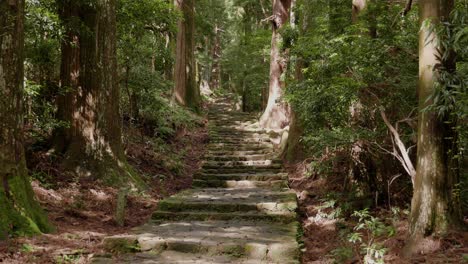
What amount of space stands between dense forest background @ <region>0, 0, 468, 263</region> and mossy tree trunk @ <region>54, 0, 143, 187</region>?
22mm

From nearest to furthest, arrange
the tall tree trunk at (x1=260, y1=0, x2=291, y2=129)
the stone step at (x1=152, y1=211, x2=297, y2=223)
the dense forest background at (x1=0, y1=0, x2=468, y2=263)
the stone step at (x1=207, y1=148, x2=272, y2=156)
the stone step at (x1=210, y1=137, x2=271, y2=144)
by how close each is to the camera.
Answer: the dense forest background at (x1=0, y1=0, x2=468, y2=263) < the stone step at (x1=152, y1=211, x2=297, y2=223) < the stone step at (x1=207, y1=148, x2=272, y2=156) < the stone step at (x1=210, y1=137, x2=271, y2=144) < the tall tree trunk at (x1=260, y1=0, x2=291, y2=129)

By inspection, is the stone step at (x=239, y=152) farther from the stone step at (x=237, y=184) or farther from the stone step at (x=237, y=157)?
the stone step at (x=237, y=184)

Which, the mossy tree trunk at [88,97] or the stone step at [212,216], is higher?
the mossy tree trunk at [88,97]

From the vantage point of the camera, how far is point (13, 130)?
5.51 meters

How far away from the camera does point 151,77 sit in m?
11.3

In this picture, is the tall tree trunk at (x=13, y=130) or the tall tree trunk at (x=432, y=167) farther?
the tall tree trunk at (x=13, y=130)

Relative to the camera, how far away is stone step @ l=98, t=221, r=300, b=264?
5.69 metres

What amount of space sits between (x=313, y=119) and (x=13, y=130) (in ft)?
17.2

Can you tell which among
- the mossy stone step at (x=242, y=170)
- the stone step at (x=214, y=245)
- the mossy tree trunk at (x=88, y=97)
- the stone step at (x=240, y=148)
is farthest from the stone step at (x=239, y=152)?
the stone step at (x=214, y=245)

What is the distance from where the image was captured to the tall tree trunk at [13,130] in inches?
209

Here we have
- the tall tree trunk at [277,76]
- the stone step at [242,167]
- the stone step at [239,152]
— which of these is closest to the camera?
the stone step at [242,167]

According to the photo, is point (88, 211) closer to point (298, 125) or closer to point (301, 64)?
point (298, 125)

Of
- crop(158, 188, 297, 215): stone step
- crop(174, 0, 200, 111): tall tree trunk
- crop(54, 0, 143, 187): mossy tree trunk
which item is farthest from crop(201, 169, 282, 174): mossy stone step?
crop(174, 0, 200, 111): tall tree trunk

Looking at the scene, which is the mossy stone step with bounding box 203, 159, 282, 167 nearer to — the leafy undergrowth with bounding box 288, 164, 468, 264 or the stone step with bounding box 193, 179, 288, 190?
the stone step with bounding box 193, 179, 288, 190
